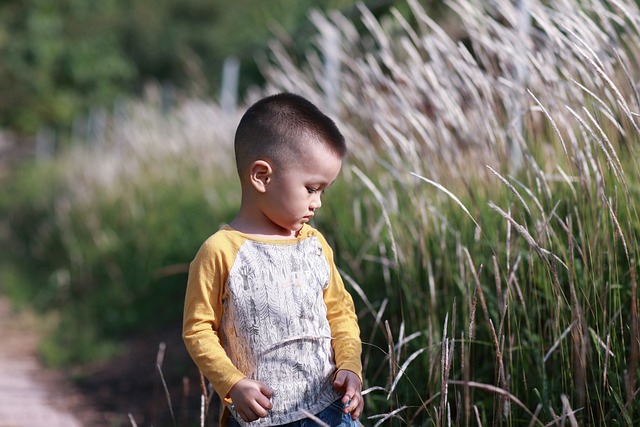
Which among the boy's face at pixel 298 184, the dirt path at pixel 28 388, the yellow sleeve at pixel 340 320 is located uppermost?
the boy's face at pixel 298 184

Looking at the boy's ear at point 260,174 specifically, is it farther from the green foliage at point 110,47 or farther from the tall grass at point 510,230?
the green foliage at point 110,47

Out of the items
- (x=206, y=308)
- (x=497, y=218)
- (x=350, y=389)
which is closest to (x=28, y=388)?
(x=497, y=218)

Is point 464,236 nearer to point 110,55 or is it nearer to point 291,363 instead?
point 291,363

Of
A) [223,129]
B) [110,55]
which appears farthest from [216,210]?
[110,55]

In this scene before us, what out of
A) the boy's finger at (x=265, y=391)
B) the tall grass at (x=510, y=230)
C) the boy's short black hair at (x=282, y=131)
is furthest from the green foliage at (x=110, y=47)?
the boy's finger at (x=265, y=391)

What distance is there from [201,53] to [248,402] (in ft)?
77.7

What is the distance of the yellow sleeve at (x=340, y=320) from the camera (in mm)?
1757

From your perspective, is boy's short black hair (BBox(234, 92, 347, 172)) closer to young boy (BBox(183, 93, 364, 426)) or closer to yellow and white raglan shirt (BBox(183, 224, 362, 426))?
young boy (BBox(183, 93, 364, 426))

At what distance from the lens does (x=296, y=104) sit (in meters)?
1.74

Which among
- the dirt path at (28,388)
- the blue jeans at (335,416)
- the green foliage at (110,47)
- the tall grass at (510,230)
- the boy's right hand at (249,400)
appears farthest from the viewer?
the green foliage at (110,47)

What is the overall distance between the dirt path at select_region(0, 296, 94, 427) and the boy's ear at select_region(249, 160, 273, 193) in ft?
6.92

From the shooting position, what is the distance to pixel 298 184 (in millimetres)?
1700

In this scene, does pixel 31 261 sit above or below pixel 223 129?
below

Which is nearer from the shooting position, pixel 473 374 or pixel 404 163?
pixel 473 374
